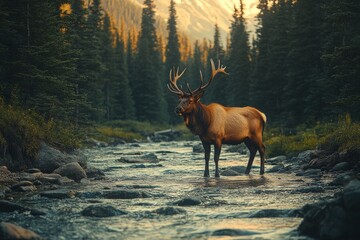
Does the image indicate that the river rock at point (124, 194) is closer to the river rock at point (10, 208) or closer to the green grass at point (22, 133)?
the river rock at point (10, 208)

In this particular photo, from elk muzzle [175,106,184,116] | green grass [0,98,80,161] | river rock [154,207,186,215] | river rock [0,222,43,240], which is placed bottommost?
river rock [154,207,186,215]

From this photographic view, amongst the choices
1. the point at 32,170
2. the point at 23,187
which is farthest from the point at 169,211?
the point at 32,170

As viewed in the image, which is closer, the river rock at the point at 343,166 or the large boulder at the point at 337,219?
the large boulder at the point at 337,219

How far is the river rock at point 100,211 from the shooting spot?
376 inches

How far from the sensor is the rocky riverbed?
799cm

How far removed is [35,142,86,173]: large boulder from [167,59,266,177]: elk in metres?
4.35

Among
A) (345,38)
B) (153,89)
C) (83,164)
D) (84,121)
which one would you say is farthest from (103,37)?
(83,164)

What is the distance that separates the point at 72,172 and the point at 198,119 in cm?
424

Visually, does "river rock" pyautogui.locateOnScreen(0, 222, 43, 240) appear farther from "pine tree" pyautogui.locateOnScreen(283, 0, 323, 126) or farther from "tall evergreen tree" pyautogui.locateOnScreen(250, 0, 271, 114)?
"tall evergreen tree" pyautogui.locateOnScreen(250, 0, 271, 114)

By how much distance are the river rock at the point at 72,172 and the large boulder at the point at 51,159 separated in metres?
0.85

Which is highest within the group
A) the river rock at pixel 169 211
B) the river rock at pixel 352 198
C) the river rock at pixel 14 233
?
the river rock at pixel 352 198

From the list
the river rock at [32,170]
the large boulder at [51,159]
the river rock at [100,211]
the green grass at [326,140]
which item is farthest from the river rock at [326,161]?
the river rock at [100,211]

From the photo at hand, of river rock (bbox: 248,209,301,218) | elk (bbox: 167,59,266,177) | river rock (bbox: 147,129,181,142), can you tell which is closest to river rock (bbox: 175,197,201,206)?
river rock (bbox: 248,209,301,218)

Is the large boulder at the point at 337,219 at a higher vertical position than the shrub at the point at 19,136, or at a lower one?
lower
